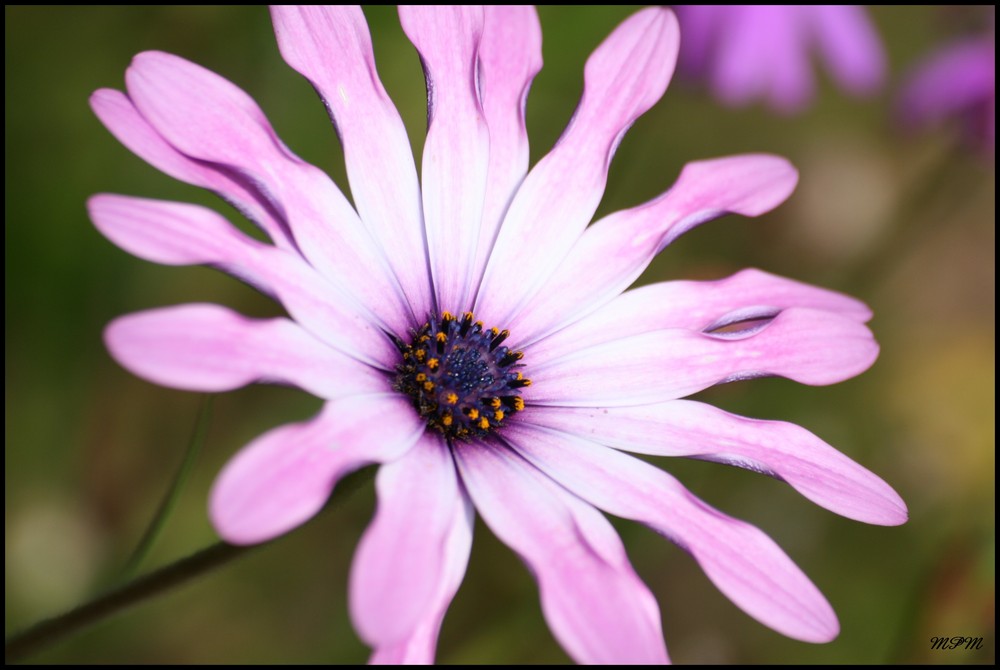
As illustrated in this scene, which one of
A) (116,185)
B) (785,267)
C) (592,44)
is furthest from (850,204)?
(116,185)

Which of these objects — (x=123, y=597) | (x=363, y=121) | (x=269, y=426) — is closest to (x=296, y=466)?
(x=123, y=597)

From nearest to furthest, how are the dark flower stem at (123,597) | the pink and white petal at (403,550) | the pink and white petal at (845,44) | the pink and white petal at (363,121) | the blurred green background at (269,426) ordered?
the pink and white petal at (403,550) < the dark flower stem at (123,597) < the pink and white petal at (363,121) < the blurred green background at (269,426) < the pink and white petal at (845,44)

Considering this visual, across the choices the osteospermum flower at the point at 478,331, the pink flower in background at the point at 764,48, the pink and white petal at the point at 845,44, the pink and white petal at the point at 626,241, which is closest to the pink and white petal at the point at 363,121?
the osteospermum flower at the point at 478,331

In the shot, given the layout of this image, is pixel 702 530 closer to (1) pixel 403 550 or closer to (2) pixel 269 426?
(1) pixel 403 550

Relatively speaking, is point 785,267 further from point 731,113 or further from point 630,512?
point 630,512

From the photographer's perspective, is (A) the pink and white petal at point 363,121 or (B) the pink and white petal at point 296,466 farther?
(A) the pink and white petal at point 363,121

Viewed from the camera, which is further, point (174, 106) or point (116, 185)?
point (116, 185)

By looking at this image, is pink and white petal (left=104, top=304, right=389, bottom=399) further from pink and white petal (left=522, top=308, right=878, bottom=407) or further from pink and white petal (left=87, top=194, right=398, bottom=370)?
pink and white petal (left=522, top=308, right=878, bottom=407)

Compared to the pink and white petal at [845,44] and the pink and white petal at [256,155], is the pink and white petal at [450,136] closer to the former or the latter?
the pink and white petal at [256,155]
